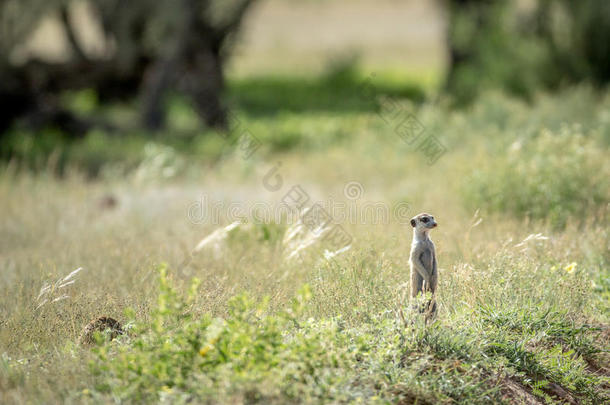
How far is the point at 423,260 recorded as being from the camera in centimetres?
462

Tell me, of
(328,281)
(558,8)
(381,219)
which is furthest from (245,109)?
(328,281)

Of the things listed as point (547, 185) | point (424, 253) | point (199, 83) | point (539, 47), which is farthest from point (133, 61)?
point (424, 253)

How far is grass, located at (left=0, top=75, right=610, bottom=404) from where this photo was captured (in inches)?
158

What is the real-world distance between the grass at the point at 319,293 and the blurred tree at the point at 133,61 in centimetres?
502

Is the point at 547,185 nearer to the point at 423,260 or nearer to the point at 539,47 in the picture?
the point at 423,260

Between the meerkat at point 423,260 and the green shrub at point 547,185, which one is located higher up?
the green shrub at point 547,185

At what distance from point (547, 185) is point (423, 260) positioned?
3.12m

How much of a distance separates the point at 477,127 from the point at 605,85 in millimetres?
4810

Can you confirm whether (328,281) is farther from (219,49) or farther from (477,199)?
(219,49)

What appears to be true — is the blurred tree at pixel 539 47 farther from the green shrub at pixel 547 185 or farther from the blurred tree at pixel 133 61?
the green shrub at pixel 547 185

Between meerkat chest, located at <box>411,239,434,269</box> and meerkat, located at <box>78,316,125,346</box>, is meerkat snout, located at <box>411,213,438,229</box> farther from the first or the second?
meerkat, located at <box>78,316,125,346</box>

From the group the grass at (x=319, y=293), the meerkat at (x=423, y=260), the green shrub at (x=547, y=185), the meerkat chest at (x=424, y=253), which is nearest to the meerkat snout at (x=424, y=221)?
the meerkat at (x=423, y=260)

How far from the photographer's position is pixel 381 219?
7.62 meters

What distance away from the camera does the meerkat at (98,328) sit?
15.2ft
